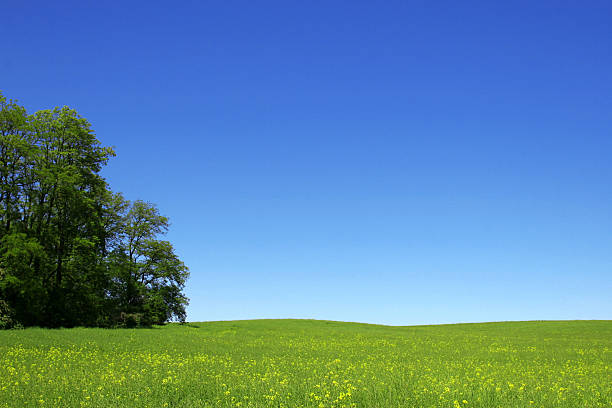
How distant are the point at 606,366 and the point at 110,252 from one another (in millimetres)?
43473

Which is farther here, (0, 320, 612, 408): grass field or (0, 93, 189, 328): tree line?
(0, 93, 189, 328): tree line

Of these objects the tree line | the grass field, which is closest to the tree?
the tree line

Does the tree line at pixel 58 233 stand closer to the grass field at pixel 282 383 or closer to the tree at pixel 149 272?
the tree at pixel 149 272

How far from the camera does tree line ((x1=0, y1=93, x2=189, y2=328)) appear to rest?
3962 centimetres

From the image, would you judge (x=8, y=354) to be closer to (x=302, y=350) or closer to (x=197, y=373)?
(x=197, y=373)

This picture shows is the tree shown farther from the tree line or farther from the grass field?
the grass field

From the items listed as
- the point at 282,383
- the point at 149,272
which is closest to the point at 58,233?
the point at 149,272

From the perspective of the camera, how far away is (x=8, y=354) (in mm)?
22359

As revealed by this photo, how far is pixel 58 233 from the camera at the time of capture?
141 ft

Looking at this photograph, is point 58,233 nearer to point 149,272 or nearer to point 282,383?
point 149,272

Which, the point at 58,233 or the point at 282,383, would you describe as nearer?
the point at 282,383

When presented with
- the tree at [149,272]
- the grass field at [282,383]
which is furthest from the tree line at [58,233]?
the grass field at [282,383]

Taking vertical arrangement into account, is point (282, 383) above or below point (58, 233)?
below

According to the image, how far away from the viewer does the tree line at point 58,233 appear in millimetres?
39625
